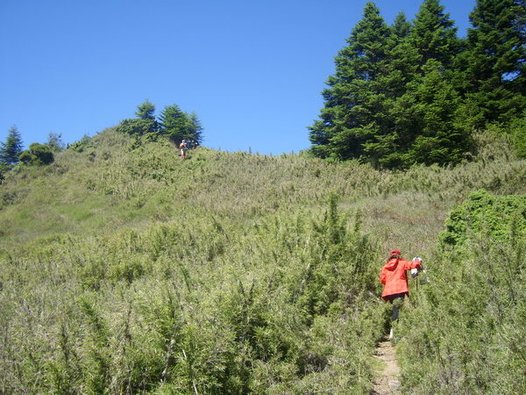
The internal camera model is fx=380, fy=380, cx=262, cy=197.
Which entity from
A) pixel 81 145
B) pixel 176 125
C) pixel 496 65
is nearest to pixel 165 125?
pixel 176 125

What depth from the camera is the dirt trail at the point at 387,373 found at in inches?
203

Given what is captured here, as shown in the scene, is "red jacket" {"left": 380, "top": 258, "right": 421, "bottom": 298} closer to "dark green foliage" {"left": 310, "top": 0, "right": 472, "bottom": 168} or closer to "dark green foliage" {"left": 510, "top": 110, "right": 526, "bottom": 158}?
"dark green foliage" {"left": 510, "top": 110, "right": 526, "bottom": 158}

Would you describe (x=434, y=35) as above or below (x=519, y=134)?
above

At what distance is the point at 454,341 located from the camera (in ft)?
14.8

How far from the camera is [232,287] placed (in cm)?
537

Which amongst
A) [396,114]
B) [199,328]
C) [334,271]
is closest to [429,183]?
[396,114]

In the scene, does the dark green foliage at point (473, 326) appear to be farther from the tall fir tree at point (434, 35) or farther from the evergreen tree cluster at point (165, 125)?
the evergreen tree cluster at point (165, 125)

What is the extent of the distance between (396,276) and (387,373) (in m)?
2.09

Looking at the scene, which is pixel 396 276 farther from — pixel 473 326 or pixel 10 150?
pixel 10 150

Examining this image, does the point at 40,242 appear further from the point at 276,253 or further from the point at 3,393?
the point at 3,393

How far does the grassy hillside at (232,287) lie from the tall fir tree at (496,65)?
12.6 ft

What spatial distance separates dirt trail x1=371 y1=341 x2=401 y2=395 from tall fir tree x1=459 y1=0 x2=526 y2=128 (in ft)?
68.1

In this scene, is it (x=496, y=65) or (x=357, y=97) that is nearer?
(x=496, y=65)

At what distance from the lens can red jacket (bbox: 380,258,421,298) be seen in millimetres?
7223
